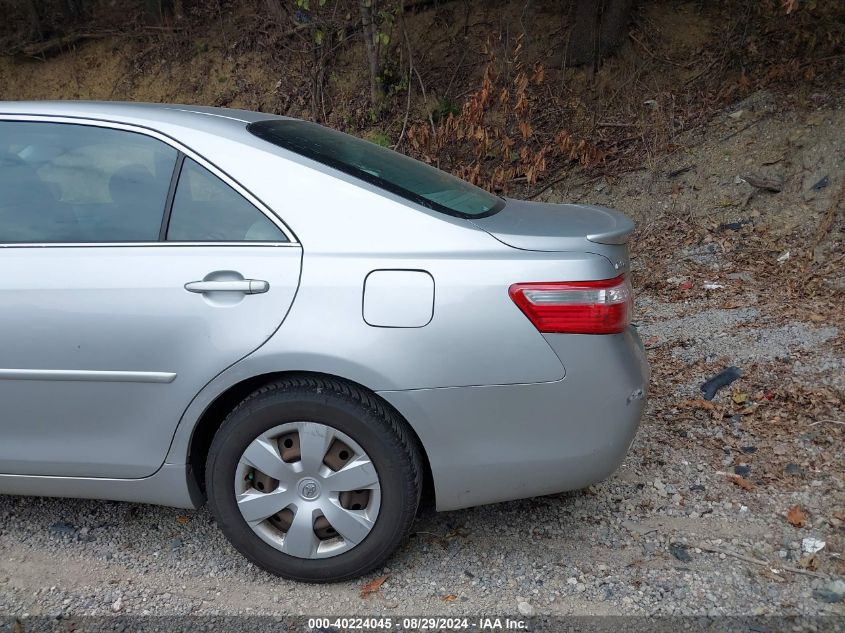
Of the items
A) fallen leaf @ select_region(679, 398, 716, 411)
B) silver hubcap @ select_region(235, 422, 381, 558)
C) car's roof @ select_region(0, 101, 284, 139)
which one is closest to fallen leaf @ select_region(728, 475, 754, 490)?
fallen leaf @ select_region(679, 398, 716, 411)

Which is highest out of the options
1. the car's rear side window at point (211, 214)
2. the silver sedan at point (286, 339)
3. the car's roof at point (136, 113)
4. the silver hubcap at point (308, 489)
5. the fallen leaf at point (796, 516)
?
the car's roof at point (136, 113)

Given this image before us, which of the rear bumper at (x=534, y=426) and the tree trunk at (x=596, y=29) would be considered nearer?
the rear bumper at (x=534, y=426)

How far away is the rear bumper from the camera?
8.63 feet

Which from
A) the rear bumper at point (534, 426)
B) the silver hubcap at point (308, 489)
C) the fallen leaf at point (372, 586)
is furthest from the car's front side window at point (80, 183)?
the fallen leaf at point (372, 586)

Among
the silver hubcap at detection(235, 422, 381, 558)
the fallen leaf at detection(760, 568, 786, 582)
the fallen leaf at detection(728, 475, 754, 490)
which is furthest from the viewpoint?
the fallen leaf at detection(728, 475, 754, 490)

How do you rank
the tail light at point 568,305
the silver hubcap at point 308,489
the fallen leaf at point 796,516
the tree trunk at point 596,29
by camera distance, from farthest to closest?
the tree trunk at point 596,29 < the fallen leaf at point 796,516 < the silver hubcap at point 308,489 < the tail light at point 568,305

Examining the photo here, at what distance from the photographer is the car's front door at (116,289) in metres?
2.68

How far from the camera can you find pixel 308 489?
2.76 metres

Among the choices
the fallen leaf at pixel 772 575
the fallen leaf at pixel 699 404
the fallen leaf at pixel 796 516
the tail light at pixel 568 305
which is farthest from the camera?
the fallen leaf at pixel 699 404

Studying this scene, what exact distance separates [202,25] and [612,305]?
9046mm

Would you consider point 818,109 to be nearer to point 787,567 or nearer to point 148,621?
point 787,567

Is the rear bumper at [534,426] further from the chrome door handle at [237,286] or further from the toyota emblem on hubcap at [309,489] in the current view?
the chrome door handle at [237,286]

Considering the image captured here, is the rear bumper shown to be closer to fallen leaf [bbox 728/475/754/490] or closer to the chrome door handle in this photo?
the chrome door handle

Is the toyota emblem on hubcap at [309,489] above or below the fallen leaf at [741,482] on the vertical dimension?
above
